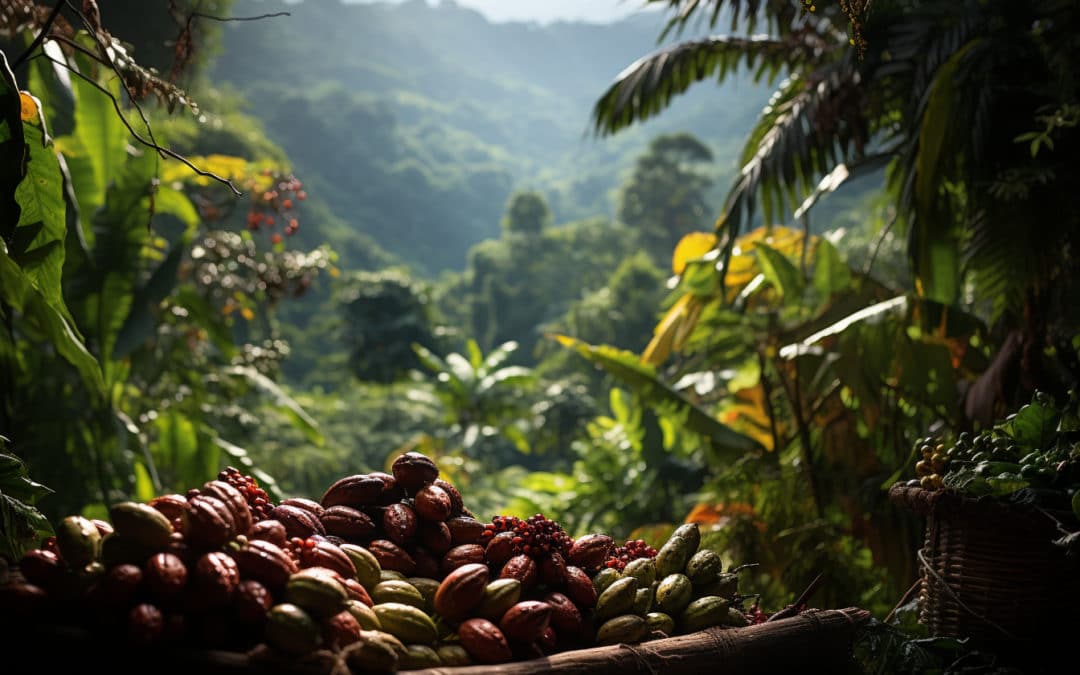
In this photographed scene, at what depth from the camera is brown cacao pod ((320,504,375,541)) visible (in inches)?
A: 59.2

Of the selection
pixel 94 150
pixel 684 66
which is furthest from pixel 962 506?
pixel 94 150

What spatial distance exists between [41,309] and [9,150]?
811mm

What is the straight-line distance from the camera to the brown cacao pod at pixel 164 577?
3.59 feet

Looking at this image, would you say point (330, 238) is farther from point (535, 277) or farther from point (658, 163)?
point (658, 163)

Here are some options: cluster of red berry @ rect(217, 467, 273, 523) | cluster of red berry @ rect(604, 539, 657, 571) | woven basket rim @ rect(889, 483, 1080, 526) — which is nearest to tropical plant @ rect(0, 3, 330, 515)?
cluster of red berry @ rect(217, 467, 273, 523)

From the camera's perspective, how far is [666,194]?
130 feet

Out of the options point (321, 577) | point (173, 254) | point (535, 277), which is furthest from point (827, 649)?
point (535, 277)

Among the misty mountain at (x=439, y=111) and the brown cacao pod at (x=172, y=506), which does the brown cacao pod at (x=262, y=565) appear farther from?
the misty mountain at (x=439, y=111)

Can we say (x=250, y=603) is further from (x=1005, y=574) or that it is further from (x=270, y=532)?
(x=1005, y=574)

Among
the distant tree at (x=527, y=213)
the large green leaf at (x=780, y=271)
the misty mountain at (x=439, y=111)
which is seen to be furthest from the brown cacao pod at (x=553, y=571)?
the distant tree at (x=527, y=213)

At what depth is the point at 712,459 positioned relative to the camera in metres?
4.83

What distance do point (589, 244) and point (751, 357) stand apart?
37028 mm

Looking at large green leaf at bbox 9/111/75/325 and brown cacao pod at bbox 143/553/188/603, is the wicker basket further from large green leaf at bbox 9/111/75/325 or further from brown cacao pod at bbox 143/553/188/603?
→ large green leaf at bbox 9/111/75/325

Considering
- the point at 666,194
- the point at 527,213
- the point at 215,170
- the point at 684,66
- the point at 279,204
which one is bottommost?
the point at 279,204
